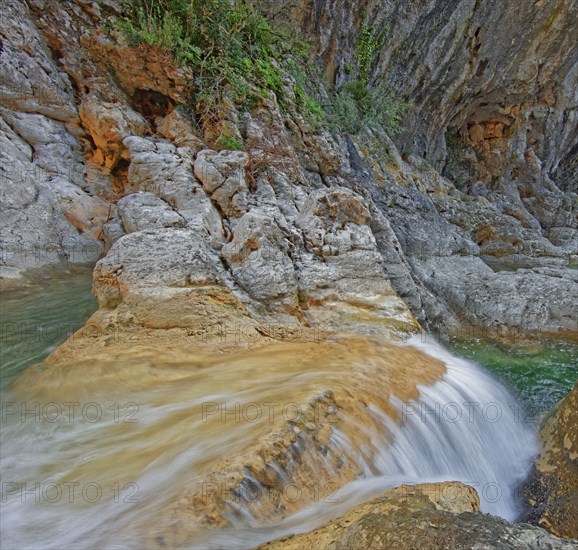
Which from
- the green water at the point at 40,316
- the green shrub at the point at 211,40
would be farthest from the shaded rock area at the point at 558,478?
the green shrub at the point at 211,40

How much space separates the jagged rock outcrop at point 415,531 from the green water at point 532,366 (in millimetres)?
2825

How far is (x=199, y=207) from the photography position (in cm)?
496

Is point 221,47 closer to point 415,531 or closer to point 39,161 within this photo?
point 39,161

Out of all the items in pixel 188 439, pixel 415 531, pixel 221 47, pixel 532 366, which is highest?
pixel 221 47

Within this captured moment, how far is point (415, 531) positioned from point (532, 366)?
429 centimetres

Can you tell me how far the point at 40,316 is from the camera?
394 cm

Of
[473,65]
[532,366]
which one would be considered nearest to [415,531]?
[532,366]

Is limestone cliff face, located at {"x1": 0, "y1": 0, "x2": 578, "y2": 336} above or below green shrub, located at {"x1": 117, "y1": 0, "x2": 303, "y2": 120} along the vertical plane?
below

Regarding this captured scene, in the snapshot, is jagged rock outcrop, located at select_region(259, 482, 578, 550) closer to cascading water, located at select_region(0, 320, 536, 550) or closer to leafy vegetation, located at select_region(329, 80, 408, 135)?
cascading water, located at select_region(0, 320, 536, 550)

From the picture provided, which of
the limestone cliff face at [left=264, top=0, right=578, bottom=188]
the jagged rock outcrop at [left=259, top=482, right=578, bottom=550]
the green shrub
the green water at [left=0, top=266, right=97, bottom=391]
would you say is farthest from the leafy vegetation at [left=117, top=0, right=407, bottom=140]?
the jagged rock outcrop at [left=259, top=482, right=578, bottom=550]

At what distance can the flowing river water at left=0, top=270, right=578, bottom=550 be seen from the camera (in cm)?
155

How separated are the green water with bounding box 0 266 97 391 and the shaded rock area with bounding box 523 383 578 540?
14.1 feet

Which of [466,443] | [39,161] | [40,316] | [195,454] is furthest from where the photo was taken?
[39,161]

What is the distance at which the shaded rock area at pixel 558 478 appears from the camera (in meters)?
2.38
